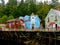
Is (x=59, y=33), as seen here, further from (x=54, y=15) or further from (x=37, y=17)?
(x=37, y=17)

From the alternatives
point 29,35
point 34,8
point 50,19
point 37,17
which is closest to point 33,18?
point 37,17

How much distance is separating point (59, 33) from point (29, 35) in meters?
6.77

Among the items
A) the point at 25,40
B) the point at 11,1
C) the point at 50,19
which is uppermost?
the point at 11,1

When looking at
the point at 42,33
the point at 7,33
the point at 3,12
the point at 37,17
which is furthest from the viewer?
the point at 3,12

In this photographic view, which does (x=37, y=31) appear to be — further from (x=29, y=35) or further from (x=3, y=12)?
(x=3, y=12)

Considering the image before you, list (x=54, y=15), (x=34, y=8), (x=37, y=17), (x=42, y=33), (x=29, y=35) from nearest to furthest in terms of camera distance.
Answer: (x=42, y=33), (x=29, y=35), (x=54, y=15), (x=37, y=17), (x=34, y=8)

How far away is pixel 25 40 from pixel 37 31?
4.86m

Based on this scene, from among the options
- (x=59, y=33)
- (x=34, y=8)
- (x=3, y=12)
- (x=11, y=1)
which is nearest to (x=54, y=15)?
(x=59, y=33)

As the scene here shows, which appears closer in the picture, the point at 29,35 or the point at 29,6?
the point at 29,35

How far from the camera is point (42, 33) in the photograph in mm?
35812

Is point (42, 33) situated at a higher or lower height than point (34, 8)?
lower

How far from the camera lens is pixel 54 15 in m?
52.7

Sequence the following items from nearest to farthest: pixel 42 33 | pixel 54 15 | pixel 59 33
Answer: pixel 59 33, pixel 42 33, pixel 54 15

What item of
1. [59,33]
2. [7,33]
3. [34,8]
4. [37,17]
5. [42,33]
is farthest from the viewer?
[34,8]
